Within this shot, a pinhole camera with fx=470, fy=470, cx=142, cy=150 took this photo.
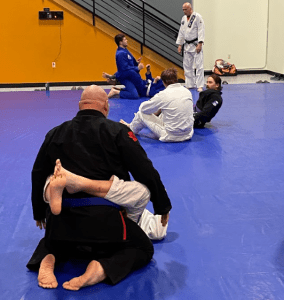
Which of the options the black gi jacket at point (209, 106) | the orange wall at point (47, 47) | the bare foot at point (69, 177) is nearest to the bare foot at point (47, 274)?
A: the bare foot at point (69, 177)

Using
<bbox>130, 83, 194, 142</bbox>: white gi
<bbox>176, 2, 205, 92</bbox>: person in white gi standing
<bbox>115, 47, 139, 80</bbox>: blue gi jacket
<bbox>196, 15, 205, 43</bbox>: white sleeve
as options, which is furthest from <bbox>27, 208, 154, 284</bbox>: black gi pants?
<bbox>196, 15, 205, 43</bbox>: white sleeve

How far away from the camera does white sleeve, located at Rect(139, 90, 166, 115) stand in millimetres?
5719

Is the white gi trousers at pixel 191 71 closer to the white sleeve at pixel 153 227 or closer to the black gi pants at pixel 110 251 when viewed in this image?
the white sleeve at pixel 153 227

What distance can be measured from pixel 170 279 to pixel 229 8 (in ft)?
36.5

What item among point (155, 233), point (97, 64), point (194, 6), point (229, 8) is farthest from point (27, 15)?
point (155, 233)

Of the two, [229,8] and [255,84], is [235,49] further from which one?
[255,84]

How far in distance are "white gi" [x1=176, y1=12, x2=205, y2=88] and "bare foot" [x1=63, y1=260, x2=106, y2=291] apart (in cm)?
848

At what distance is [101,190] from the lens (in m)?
2.62

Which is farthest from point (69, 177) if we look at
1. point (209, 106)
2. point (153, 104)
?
point (209, 106)

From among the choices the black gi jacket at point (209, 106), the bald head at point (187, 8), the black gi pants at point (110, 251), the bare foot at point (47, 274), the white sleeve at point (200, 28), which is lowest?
the bare foot at point (47, 274)

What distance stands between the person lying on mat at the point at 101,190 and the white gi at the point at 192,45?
8142mm

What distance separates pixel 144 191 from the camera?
2707 millimetres

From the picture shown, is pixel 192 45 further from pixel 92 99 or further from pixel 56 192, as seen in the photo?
pixel 56 192

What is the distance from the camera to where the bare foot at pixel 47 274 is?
2617 millimetres
